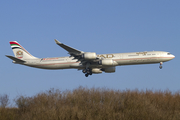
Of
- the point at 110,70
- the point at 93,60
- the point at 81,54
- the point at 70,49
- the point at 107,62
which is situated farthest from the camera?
the point at 110,70

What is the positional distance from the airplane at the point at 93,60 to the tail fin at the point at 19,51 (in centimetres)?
177

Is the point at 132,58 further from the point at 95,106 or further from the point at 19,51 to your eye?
the point at 19,51

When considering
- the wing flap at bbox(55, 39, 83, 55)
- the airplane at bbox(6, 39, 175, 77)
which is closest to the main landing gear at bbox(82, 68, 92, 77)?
the airplane at bbox(6, 39, 175, 77)

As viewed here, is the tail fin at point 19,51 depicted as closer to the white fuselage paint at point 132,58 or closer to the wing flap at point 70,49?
the white fuselage paint at point 132,58

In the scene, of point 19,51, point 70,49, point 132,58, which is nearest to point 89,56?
point 70,49

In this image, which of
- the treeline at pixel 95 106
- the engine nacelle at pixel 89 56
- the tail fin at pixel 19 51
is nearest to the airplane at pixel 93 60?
the engine nacelle at pixel 89 56

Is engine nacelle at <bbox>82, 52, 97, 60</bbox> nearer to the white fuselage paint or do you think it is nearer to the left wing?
the left wing

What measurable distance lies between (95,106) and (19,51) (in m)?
30.8

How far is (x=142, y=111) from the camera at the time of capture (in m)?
29.8

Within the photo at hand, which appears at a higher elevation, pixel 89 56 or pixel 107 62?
pixel 89 56

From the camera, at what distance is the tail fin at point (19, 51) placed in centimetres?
5357

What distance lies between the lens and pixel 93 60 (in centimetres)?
4431

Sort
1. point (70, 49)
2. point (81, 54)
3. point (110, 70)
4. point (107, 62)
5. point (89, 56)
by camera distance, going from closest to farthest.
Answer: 1. point (89, 56)
2. point (70, 49)
3. point (81, 54)
4. point (107, 62)
5. point (110, 70)

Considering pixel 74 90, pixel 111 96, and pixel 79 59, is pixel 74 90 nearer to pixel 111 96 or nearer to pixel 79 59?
pixel 111 96
